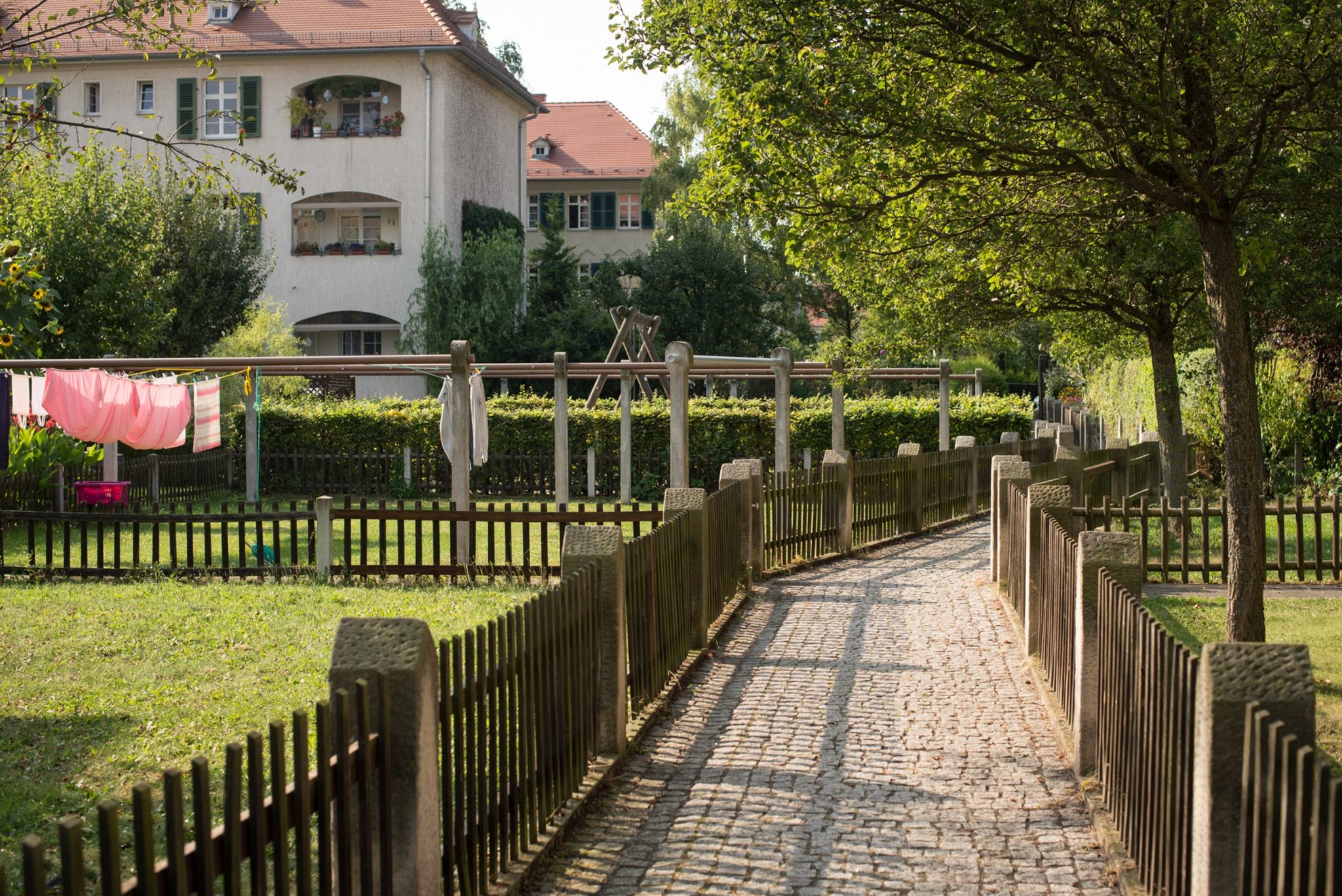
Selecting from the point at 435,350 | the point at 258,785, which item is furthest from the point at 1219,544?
the point at 435,350

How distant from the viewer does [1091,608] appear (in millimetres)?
6984

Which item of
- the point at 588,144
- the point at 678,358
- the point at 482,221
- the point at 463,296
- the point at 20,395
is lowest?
the point at 20,395

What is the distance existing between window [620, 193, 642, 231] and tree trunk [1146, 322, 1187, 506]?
39.5 m

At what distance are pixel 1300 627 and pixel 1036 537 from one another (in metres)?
2.86

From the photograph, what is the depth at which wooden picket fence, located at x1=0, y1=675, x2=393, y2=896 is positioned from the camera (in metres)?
2.80

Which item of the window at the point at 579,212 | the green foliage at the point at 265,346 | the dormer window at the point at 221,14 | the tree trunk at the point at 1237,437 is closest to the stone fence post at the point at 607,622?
the tree trunk at the point at 1237,437

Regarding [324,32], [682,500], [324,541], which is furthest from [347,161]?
[682,500]

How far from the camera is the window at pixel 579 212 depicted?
57.8m

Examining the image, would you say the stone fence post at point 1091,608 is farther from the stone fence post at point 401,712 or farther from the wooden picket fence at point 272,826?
the wooden picket fence at point 272,826

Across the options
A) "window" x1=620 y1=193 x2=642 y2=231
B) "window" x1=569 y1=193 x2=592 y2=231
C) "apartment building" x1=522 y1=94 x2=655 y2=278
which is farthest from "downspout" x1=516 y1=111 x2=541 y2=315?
"window" x1=620 y1=193 x2=642 y2=231

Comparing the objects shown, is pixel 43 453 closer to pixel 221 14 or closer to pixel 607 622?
pixel 607 622

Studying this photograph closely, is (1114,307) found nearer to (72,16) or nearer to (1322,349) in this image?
(1322,349)

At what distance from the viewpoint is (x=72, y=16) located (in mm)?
11992

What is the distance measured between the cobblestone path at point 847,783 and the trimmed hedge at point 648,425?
14793 mm
